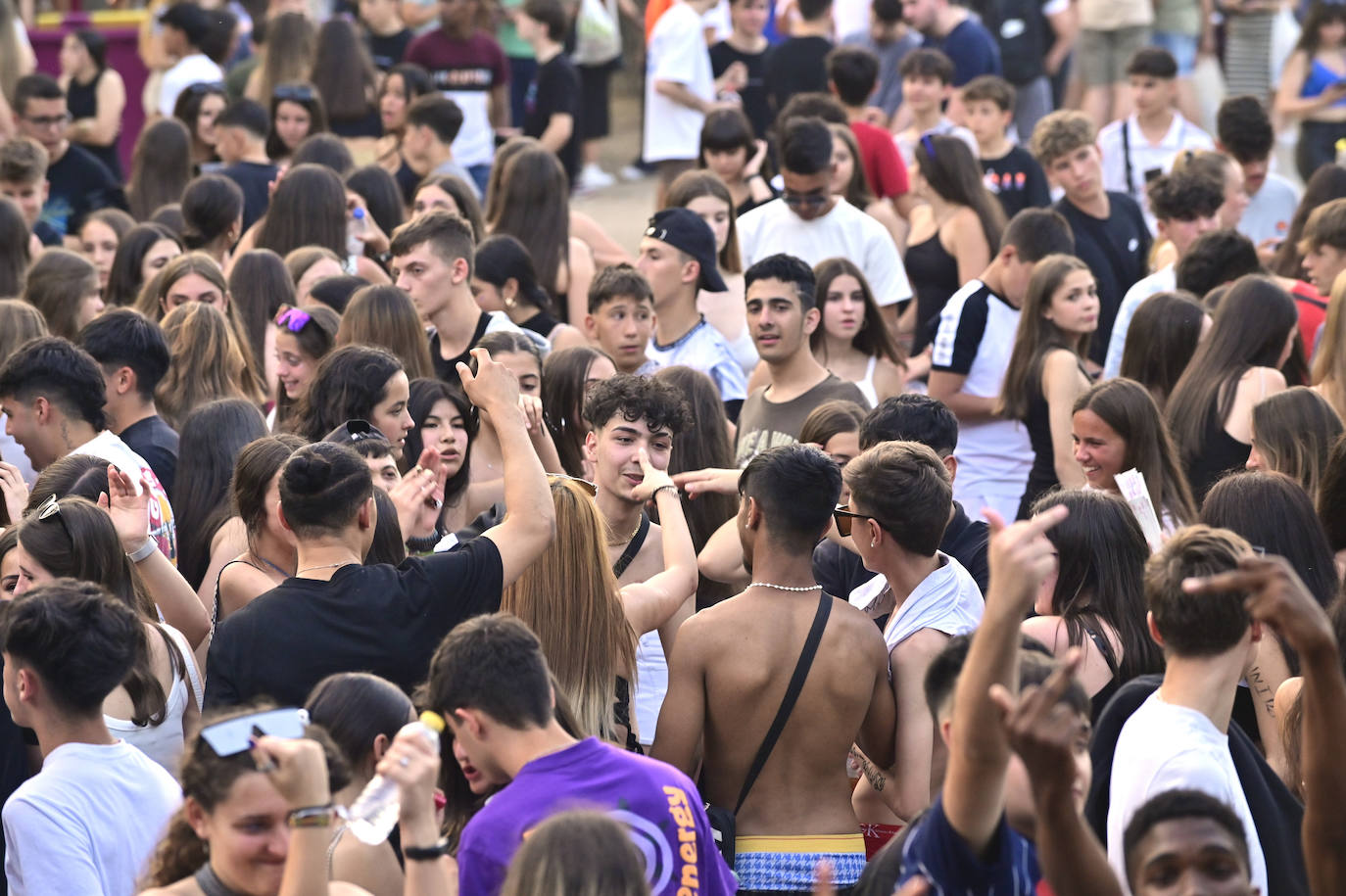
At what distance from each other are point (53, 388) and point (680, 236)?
3032mm

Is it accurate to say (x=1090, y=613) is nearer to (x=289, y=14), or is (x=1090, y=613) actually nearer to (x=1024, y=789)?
(x=1024, y=789)

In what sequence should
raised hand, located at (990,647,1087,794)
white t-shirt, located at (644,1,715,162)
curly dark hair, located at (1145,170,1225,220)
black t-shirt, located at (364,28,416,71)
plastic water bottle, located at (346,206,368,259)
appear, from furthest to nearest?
1. black t-shirt, located at (364,28,416,71)
2. white t-shirt, located at (644,1,715,162)
3. plastic water bottle, located at (346,206,368,259)
4. curly dark hair, located at (1145,170,1225,220)
5. raised hand, located at (990,647,1087,794)

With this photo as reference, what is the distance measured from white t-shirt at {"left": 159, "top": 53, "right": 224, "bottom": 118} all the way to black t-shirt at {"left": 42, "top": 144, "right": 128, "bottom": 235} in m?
1.40

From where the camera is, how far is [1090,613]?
4.30 meters

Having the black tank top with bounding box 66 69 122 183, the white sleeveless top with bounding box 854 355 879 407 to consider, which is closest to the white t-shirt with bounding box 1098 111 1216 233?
the white sleeveless top with bounding box 854 355 879 407

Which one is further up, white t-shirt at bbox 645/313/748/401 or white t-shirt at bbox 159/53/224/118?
white t-shirt at bbox 645/313/748/401

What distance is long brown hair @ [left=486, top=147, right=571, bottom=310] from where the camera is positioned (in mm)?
8289

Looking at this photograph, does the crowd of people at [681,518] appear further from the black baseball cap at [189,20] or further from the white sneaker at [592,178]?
the white sneaker at [592,178]

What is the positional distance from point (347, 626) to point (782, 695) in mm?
1065

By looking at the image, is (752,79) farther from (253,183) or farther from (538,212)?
(538,212)

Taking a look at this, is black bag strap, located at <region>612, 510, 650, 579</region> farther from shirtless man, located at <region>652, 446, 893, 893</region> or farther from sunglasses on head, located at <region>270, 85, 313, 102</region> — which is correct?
sunglasses on head, located at <region>270, 85, 313, 102</region>

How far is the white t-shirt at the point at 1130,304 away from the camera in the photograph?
7461 millimetres

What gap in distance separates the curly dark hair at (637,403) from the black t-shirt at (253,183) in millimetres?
4981

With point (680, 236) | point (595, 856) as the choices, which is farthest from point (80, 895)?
point (680, 236)
